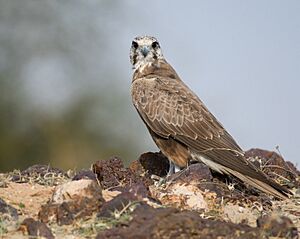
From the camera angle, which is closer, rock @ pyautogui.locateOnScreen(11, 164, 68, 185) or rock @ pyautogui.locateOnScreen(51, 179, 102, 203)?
rock @ pyautogui.locateOnScreen(51, 179, 102, 203)

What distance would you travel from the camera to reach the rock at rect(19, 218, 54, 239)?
6770 millimetres

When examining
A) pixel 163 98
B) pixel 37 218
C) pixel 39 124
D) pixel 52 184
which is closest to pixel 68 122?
pixel 39 124

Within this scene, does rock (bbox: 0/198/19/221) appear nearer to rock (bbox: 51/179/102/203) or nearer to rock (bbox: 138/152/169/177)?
rock (bbox: 51/179/102/203)

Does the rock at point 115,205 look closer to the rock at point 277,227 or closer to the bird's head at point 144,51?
the rock at point 277,227

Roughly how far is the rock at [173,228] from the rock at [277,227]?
0.14 m

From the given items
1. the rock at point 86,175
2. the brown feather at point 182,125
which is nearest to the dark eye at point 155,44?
the brown feather at point 182,125

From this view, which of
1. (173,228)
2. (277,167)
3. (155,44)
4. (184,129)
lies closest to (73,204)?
(173,228)

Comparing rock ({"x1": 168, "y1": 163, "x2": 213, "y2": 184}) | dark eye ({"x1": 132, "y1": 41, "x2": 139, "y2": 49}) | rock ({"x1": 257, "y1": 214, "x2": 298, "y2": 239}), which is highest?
dark eye ({"x1": 132, "y1": 41, "x2": 139, "y2": 49})

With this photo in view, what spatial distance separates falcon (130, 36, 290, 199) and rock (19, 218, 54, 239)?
3383 mm

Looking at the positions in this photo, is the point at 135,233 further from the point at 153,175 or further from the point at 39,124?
the point at 39,124

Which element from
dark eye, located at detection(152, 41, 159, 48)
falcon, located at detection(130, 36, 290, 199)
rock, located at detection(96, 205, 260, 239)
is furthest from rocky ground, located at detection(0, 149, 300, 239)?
dark eye, located at detection(152, 41, 159, 48)

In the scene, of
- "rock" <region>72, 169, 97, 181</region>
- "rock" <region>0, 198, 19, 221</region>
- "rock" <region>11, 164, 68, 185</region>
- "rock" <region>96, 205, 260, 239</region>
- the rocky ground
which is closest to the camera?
"rock" <region>96, 205, 260, 239</region>

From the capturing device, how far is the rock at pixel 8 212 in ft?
23.8

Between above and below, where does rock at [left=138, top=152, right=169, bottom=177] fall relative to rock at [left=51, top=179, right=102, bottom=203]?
above
